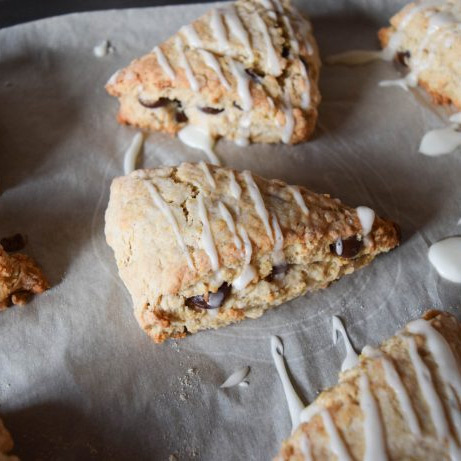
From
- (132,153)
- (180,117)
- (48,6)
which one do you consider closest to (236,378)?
(132,153)

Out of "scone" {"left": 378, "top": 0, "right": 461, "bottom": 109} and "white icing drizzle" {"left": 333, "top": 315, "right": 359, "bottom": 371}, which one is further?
"scone" {"left": 378, "top": 0, "right": 461, "bottom": 109}

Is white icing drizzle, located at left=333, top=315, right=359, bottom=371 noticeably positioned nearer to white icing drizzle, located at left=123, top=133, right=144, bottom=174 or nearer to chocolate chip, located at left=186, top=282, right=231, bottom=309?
chocolate chip, located at left=186, top=282, right=231, bottom=309

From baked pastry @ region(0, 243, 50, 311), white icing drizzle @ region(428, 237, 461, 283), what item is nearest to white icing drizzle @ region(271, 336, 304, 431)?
white icing drizzle @ region(428, 237, 461, 283)

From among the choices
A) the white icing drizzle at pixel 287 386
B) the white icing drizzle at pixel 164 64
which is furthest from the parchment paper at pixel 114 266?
the white icing drizzle at pixel 164 64

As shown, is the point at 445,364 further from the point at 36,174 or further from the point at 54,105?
the point at 54,105

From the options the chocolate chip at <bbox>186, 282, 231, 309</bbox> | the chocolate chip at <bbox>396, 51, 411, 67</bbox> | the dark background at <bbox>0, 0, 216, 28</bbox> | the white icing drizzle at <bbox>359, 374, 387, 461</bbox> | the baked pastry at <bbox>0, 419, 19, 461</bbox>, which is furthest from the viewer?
the dark background at <bbox>0, 0, 216, 28</bbox>

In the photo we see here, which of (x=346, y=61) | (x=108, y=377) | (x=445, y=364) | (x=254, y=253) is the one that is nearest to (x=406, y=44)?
(x=346, y=61)

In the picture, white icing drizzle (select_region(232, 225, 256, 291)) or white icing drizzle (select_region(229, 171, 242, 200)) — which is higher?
white icing drizzle (select_region(229, 171, 242, 200))
